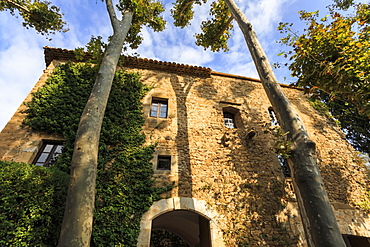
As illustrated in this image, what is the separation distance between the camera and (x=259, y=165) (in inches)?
247

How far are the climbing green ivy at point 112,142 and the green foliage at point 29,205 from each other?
39.1 inches

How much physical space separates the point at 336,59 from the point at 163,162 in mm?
5683

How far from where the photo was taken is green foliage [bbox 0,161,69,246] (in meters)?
2.97

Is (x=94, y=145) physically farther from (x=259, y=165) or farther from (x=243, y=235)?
(x=259, y=165)

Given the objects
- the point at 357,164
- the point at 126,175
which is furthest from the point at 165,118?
the point at 357,164

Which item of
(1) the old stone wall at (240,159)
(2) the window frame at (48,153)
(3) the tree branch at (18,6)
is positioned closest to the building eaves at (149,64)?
(1) the old stone wall at (240,159)

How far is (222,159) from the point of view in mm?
6109

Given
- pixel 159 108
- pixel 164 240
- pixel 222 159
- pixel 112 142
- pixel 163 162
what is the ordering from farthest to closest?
pixel 164 240
pixel 159 108
pixel 222 159
pixel 163 162
pixel 112 142

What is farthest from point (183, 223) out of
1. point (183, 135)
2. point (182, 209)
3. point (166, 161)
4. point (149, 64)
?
point (149, 64)

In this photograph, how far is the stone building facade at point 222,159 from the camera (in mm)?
5016

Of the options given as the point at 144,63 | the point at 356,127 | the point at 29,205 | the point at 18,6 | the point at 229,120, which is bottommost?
the point at 29,205

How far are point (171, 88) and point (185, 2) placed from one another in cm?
429

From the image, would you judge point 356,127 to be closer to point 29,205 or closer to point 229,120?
point 229,120

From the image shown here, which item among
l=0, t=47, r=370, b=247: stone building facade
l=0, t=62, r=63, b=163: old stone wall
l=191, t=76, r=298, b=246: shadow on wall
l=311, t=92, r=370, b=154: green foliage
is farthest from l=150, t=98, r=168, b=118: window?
l=311, t=92, r=370, b=154: green foliage
